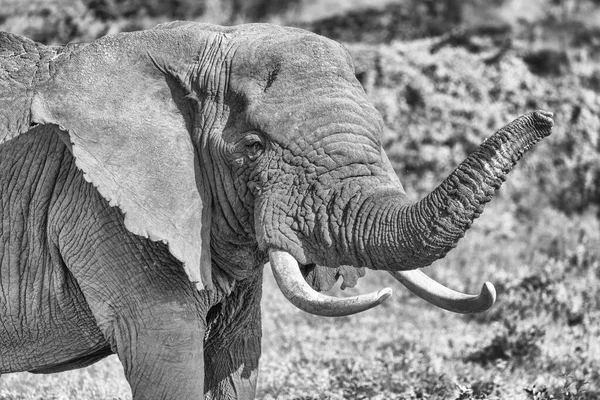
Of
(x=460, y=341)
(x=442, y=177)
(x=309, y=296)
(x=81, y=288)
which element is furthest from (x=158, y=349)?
(x=442, y=177)

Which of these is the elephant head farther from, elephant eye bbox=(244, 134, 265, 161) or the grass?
the grass

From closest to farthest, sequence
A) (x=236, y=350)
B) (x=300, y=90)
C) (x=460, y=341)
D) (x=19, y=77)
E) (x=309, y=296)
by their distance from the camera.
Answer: (x=309, y=296)
(x=300, y=90)
(x=19, y=77)
(x=236, y=350)
(x=460, y=341)

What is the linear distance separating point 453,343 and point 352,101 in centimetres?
479

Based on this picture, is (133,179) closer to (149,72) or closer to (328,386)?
(149,72)

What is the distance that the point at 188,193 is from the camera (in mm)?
5672

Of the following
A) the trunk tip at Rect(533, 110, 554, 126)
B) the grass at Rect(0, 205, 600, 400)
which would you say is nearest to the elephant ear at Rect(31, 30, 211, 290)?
the trunk tip at Rect(533, 110, 554, 126)

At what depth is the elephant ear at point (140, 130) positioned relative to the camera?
5516mm

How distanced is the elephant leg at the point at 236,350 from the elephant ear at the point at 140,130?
2.36 feet

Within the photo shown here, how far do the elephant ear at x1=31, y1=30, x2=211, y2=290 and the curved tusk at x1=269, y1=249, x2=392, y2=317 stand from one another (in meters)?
0.40

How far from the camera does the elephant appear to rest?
5328 millimetres

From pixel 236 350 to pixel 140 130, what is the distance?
1493 mm

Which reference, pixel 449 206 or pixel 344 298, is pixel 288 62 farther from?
pixel 344 298

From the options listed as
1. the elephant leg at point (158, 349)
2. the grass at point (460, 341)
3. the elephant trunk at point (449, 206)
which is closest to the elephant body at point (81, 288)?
the elephant leg at point (158, 349)

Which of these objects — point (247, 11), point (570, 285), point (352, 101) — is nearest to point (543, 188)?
point (570, 285)
